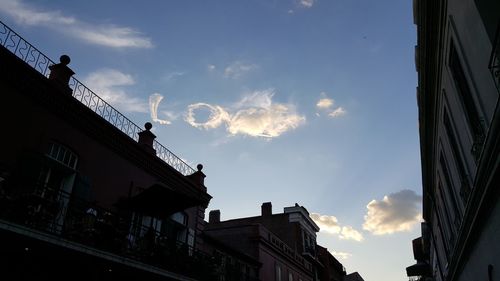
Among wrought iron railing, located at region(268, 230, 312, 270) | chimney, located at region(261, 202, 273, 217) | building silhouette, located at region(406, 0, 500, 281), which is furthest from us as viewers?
chimney, located at region(261, 202, 273, 217)

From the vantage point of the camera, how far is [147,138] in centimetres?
1573

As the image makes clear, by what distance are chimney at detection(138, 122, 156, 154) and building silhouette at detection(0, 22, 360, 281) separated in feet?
0.13

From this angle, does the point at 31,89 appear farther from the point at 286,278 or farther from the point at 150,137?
the point at 286,278

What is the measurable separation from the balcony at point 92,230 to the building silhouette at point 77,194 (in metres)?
0.03

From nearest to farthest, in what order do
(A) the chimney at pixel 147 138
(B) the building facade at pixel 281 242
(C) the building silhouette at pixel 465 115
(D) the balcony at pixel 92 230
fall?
(C) the building silhouette at pixel 465 115, (D) the balcony at pixel 92 230, (A) the chimney at pixel 147 138, (B) the building facade at pixel 281 242

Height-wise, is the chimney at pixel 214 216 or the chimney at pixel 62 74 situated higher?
the chimney at pixel 214 216

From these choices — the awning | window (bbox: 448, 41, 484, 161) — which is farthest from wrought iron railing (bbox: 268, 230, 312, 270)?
window (bbox: 448, 41, 484, 161)

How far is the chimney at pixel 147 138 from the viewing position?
615 inches

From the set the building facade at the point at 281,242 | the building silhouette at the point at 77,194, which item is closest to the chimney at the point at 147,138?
the building silhouette at the point at 77,194

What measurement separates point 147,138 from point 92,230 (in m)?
5.55

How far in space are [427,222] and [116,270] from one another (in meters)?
16.6

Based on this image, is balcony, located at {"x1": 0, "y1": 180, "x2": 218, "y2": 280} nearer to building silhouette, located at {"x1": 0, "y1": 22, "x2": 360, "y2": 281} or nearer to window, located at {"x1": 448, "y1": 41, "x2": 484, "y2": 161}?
building silhouette, located at {"x1": 0, "y1": 22, "x2": 360, "y2": 281}

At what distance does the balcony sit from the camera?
9008 mm

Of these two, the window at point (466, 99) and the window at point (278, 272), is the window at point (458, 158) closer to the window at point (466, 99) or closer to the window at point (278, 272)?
the window at point (466, 99)
